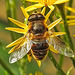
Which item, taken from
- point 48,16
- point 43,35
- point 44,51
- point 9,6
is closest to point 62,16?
point 48,16

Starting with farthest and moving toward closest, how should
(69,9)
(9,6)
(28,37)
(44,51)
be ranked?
(9,6) < (69,9) < (28,37) < (44,51)

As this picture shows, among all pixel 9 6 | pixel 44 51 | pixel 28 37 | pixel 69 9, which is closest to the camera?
pixel 44 51

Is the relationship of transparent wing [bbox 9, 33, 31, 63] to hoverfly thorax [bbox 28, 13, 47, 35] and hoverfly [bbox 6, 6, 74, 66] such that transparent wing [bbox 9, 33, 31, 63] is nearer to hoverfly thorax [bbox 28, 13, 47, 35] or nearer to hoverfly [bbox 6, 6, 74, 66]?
hoverfly [bbox 6, 6, 74, 66]

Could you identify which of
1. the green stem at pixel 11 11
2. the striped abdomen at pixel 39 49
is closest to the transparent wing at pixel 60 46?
the striped abdomen at pixel 39 49

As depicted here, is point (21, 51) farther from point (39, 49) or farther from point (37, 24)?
point (37, 24)

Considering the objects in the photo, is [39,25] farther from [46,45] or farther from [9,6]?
[9,6]

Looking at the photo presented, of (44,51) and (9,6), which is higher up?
(9,6)

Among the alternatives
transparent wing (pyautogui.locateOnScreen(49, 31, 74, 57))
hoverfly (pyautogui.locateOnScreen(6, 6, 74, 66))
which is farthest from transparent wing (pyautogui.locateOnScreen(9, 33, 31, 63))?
transparent wing (pyautogui.locateOnScreen(49, 31, 74, 57))
